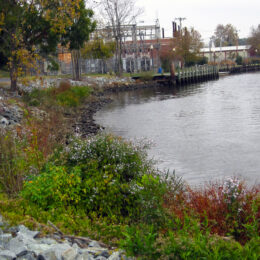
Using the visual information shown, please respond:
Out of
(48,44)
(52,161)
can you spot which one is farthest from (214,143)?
(48,44)

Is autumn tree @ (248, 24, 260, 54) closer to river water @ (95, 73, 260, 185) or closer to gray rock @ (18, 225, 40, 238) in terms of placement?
river water @ (95, 73, 260, 185)

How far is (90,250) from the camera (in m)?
4.65

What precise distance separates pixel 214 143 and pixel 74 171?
400 inches

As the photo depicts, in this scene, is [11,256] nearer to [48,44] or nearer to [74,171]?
[74,171]

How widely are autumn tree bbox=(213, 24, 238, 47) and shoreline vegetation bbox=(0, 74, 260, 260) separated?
125719 mm

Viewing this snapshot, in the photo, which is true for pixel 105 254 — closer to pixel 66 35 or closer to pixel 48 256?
pixel 48 256

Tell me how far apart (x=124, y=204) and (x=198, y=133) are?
1258 cm

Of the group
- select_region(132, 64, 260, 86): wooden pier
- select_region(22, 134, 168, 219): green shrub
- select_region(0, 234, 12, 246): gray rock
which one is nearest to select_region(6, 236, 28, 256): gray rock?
select_region(0, 234, 12, 246): gray rock

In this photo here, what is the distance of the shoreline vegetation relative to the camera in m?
4.45

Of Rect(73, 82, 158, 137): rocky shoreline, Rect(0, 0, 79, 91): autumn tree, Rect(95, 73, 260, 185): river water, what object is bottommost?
Rect(95, 73, 260, 185): river water

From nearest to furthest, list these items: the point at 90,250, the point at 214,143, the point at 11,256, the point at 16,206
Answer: the point at 11,256 → the point at 90,250 → the point at 16,206 → the point at 214,143

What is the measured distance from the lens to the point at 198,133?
1883 cm

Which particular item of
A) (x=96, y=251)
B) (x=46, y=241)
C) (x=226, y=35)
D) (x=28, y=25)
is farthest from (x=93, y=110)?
(x=226, y=35)

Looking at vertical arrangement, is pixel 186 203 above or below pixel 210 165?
above
